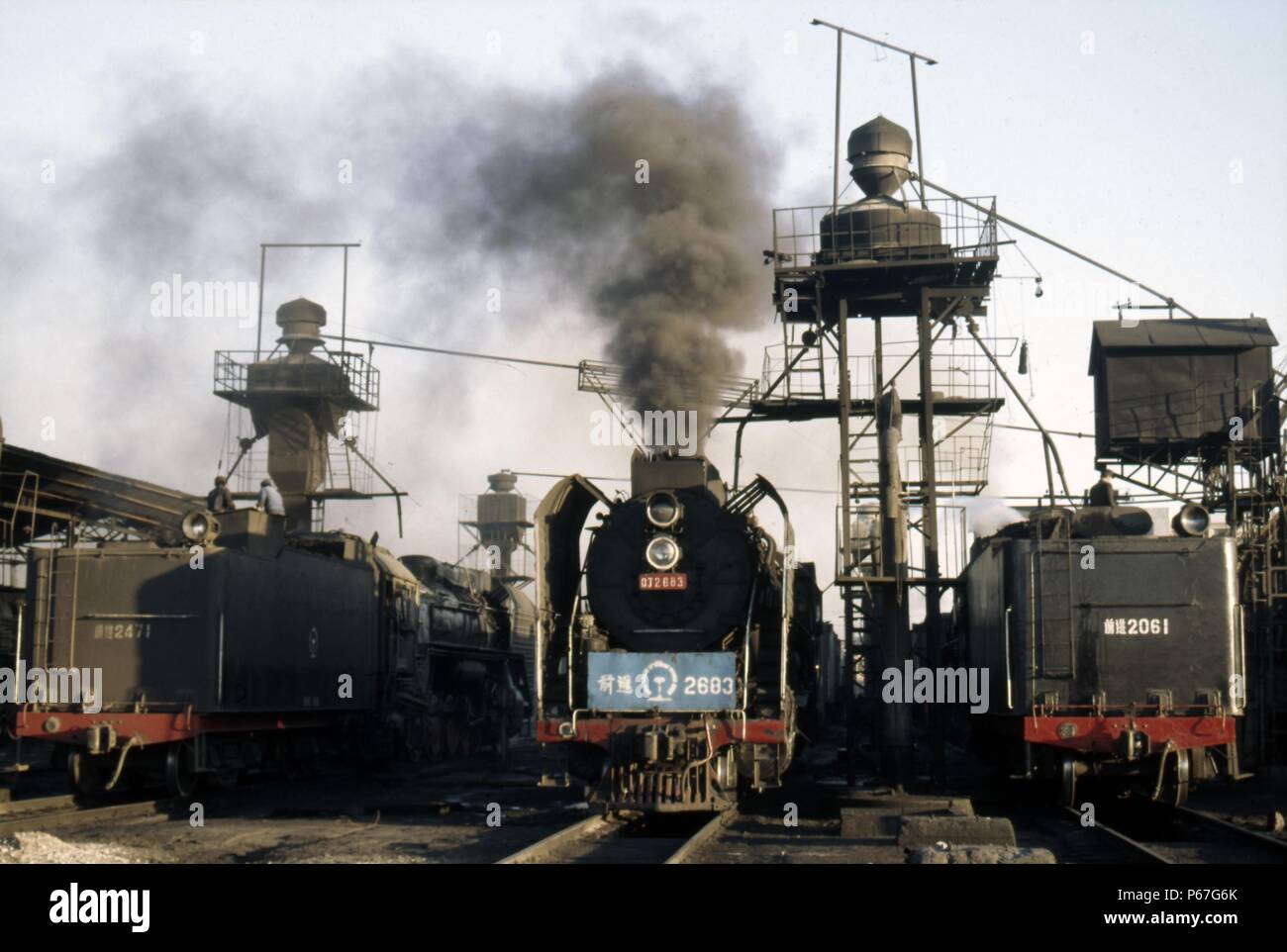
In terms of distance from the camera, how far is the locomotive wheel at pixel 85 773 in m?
16.7

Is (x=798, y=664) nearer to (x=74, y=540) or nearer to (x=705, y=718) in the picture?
(x=705, y=718)

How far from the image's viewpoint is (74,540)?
75.8 feet

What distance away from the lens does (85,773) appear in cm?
1688

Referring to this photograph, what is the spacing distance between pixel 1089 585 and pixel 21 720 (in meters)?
12.0

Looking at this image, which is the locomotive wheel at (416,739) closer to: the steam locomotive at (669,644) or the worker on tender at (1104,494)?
the steam locomotive at (669,644)

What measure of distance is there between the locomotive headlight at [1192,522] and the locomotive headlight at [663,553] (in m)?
5.46

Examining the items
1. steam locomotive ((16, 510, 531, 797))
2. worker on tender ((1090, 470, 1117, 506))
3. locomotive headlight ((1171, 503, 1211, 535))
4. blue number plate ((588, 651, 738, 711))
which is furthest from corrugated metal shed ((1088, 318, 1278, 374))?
blue number plate ((588, 651, 738, 711))

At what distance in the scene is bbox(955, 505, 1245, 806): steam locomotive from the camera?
14.6 metres

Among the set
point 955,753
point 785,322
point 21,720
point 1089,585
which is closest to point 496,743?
point 955,753

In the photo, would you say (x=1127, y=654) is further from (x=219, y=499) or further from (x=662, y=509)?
(x=219, y=499)

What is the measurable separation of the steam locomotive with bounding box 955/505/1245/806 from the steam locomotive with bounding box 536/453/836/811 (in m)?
2.58

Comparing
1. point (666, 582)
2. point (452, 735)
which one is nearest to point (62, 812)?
point (666, 582)

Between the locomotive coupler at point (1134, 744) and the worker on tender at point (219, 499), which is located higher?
the worker on tender at point (219, 499)

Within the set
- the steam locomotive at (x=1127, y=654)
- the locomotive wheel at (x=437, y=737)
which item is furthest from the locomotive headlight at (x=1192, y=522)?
the locomotive wheel at (x=437, y=737)
